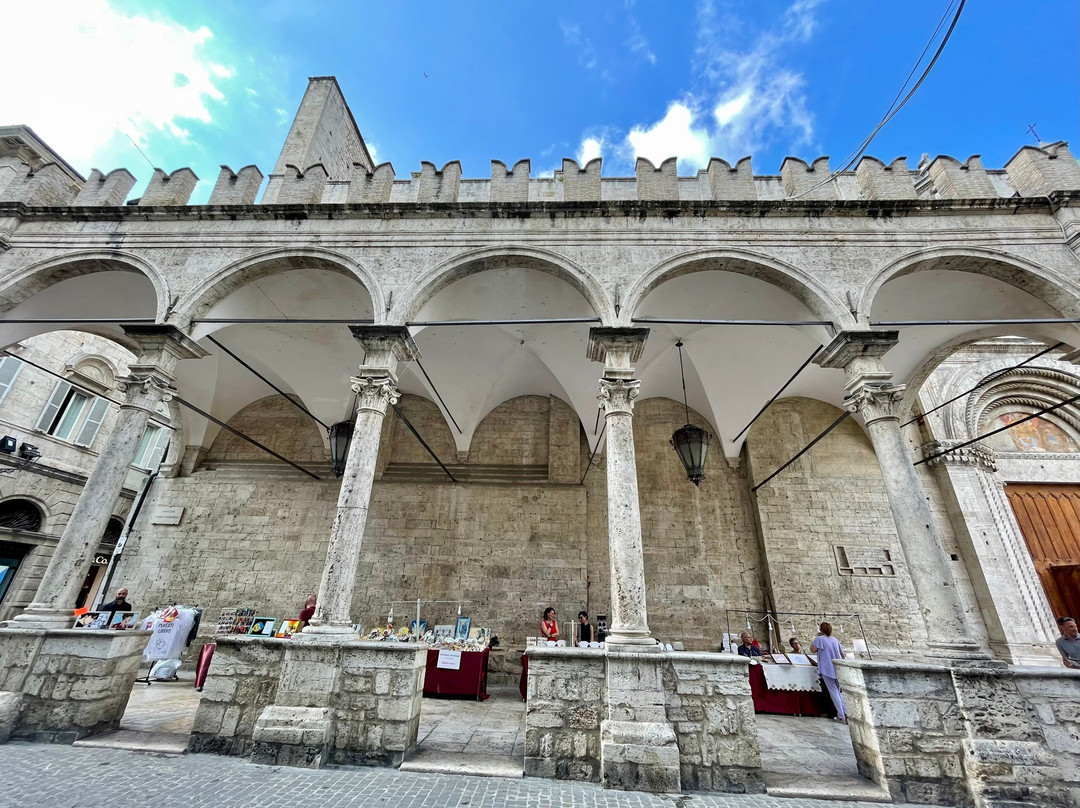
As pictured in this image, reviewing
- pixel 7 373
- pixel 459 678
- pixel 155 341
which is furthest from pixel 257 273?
pixel 7 373

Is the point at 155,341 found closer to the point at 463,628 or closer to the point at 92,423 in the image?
the point at 463,628

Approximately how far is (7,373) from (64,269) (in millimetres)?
4979

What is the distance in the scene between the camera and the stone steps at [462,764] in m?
3.46

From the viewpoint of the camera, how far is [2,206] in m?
6.43

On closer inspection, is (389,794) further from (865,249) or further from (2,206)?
(2,206)

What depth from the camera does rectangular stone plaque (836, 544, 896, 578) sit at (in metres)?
7.78

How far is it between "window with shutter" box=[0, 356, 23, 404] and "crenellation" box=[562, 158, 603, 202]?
434 inches

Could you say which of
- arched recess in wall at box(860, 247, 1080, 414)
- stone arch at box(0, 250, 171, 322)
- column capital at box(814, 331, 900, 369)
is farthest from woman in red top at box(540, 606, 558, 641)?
stone arch at box(0, 250, 171, 322)

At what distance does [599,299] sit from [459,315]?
2416 millimetres

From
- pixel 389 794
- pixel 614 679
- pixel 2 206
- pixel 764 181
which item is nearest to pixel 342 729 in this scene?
pixel 389 794

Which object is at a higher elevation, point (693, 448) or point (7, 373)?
point (7, 373)

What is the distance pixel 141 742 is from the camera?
12.6 ft

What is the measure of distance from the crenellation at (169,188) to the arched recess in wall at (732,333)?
21.5 feet

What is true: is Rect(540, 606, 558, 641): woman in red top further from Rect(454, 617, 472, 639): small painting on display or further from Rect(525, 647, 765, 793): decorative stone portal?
Rect(525, 647, 765, 793): decorative stone portal
